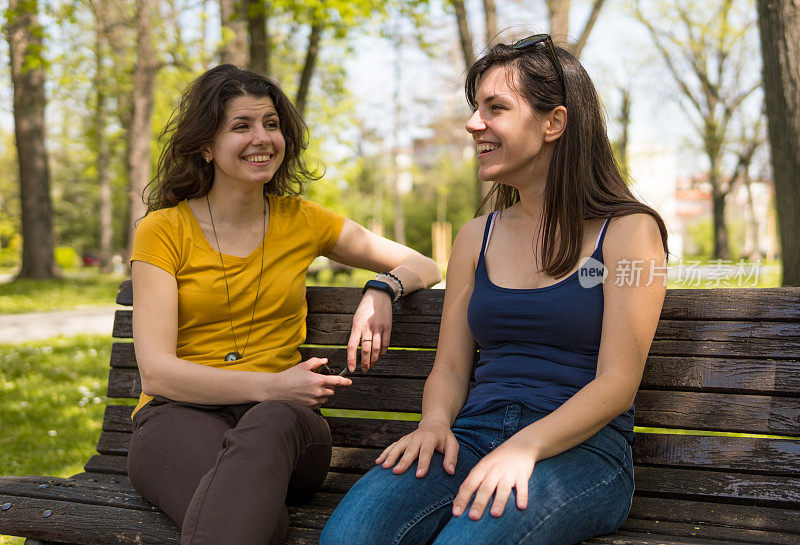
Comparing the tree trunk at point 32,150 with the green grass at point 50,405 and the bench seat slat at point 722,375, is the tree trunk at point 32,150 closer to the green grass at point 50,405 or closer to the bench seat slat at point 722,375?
the green grass at point 50,405

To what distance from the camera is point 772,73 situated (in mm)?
4664

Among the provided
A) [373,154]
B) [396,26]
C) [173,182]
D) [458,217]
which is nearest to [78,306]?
[396,26]

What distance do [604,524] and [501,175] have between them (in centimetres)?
110

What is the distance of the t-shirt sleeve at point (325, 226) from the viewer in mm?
3076

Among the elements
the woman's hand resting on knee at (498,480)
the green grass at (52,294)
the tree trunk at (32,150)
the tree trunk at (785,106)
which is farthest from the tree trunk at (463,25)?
the tree trunk at (32,150)

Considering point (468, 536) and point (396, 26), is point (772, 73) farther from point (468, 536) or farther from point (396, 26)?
point (396, 26)

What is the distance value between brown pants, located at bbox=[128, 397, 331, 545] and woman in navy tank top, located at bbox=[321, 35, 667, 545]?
213 millimetres

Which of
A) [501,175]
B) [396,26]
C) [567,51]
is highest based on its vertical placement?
[396,26]

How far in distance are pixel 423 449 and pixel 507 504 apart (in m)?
0.36

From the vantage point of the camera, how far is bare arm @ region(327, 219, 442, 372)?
2.76m

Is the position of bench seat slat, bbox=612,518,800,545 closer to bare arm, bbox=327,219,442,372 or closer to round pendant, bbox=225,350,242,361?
bare arm, bbox=327,219,442,372

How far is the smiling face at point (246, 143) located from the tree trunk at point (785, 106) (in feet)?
10.8

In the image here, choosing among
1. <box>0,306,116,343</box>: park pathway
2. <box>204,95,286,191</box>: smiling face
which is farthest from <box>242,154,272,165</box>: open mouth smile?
<box>0,306,116,343</box>: park pathway

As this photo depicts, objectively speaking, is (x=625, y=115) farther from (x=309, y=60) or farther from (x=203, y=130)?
(x=203, y=130)
